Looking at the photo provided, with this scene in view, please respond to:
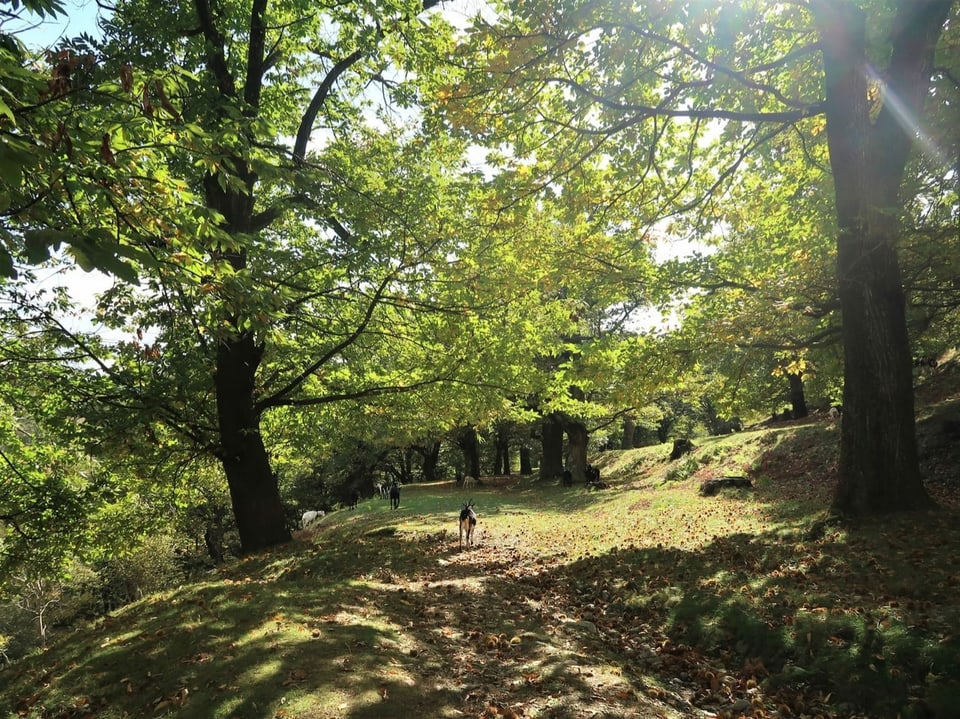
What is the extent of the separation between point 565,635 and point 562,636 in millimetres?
77

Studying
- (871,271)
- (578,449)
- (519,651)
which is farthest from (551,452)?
(519,651)

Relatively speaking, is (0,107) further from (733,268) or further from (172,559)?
(172,559)

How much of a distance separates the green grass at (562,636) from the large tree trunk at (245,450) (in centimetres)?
110

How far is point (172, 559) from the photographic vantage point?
34.4 metres

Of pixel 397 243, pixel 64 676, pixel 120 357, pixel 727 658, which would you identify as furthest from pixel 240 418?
pixel 727 658

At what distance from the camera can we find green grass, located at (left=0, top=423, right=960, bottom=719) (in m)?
4.61

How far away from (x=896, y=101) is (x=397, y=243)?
8142 mm

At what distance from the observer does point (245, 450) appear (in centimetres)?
1106

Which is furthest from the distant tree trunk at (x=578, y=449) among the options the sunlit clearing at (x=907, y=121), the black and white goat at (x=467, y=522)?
the sunlit clearing at (x=907, y=121)

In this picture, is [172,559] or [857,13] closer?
[857,13]

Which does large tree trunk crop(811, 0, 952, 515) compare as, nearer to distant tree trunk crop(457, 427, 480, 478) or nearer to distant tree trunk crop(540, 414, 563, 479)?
distant tree trunk crop(540, 414, 563, 479)

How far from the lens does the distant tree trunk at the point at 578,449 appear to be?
2870 cm

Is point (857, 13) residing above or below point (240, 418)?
above

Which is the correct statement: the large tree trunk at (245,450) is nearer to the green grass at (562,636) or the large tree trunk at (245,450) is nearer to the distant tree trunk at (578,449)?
the green grass at (562,636)
